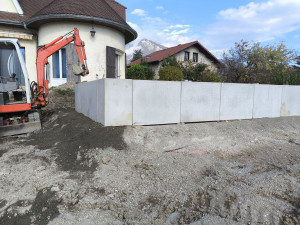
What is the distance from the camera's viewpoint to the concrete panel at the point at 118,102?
18.2 feet

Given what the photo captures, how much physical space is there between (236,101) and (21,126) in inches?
267

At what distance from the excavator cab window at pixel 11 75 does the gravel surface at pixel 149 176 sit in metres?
1.22

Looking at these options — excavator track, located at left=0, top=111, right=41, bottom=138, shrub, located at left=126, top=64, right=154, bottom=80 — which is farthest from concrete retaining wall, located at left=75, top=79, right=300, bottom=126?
shrub, located at left=126, top=64, right=154, bottom=80

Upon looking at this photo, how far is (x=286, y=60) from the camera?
23781mm

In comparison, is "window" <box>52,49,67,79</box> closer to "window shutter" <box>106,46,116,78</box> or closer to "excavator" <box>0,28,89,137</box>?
"window shutter" <box>106,46,116,78</box>

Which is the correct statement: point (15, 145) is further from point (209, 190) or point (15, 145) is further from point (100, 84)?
point (209, 190)

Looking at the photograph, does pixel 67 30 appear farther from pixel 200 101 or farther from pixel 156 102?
pixel 200 101

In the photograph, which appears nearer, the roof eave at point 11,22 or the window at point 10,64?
the window at point 10,64

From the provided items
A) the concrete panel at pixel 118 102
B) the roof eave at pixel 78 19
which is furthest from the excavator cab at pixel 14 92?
the roof eave at pixel 78 19

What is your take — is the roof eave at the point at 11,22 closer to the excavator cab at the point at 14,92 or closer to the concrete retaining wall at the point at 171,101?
the concrete retaining wall at the point at 171,101

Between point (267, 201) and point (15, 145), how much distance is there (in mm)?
5538

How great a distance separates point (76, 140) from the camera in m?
5.25

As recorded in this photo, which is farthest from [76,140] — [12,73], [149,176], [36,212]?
[12,73]

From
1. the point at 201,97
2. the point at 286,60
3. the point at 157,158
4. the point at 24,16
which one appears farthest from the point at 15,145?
the point at 286,60
